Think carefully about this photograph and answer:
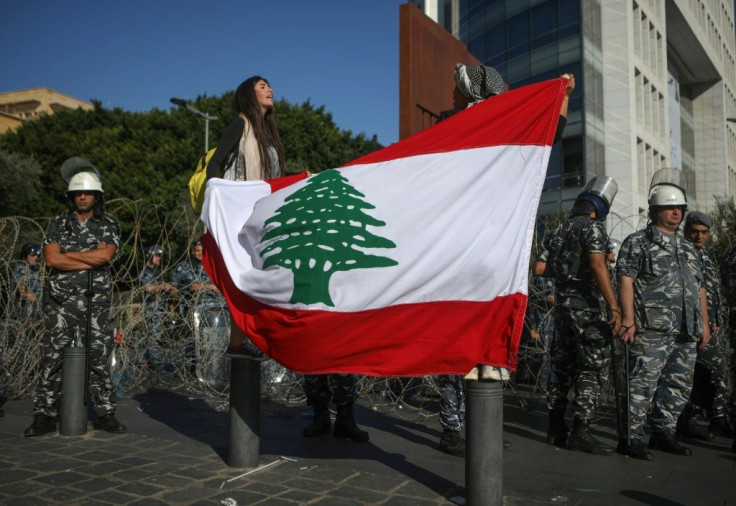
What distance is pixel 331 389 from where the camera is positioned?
5.95 metres

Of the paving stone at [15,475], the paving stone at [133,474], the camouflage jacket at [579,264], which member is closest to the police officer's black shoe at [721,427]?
the camouflage jacket at [579,264]

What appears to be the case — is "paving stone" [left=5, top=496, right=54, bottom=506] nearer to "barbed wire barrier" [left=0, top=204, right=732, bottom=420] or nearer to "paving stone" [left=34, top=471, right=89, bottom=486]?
"paving stone" [left=34, top=471, right=89, bottom=486]

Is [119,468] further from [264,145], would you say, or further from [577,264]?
[577,264]

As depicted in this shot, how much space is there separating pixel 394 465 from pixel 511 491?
3.11 feet

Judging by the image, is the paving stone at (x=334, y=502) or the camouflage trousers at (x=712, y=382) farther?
the camouflage trousers at (x=712, y=382)

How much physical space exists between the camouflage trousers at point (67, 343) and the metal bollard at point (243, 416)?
1862mm

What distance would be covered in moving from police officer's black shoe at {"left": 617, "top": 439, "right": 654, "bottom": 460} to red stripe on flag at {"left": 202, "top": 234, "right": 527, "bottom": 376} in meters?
2.51

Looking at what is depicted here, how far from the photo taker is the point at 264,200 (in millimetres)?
4695

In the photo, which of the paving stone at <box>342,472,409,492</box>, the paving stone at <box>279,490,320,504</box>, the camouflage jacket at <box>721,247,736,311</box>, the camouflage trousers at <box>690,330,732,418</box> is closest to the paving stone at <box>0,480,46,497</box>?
the paving stone at <box>279,490,320,504</box>

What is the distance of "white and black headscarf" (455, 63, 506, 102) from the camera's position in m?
5.21

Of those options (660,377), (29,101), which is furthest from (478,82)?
(29,101)

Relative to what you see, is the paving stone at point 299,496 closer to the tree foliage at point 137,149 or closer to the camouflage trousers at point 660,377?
the camouflage trousers at point 660,377

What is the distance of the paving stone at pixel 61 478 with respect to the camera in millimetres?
4320

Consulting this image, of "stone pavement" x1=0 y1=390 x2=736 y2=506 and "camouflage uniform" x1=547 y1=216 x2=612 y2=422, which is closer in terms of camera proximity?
"stone pavement" x1=0 y1=390 x2=736 y2=506
